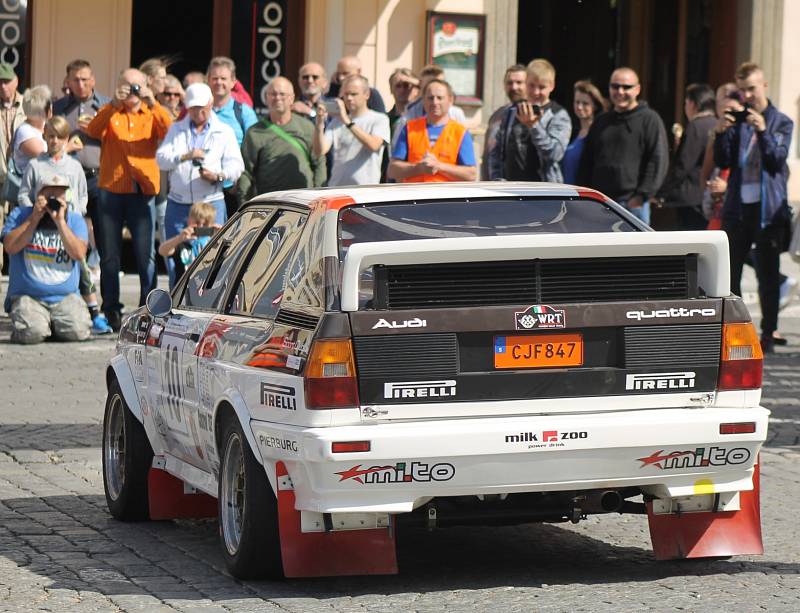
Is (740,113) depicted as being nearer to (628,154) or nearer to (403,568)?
(628,154)

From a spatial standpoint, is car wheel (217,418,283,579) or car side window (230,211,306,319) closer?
car wheel (217,418,283,579)

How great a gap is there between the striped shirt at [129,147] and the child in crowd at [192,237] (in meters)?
1.36

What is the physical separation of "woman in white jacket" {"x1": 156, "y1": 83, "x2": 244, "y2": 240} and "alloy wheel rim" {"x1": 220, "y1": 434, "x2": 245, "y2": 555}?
26.5 ft

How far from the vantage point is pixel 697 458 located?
21.8 feet

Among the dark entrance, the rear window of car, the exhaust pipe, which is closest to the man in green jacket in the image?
the dark entrance

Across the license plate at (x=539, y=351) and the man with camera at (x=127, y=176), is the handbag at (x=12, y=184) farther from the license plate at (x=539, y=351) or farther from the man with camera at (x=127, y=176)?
the license plate at (x=539, y=351)

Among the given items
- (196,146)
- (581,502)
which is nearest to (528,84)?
(196,146)

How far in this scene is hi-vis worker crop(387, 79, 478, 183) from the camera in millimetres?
13477

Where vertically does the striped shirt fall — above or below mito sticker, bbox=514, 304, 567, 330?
above

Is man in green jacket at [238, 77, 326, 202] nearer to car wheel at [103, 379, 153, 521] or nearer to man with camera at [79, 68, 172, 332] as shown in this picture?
man with camera at [79, 68, 172, 332]

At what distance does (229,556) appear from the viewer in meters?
6.90

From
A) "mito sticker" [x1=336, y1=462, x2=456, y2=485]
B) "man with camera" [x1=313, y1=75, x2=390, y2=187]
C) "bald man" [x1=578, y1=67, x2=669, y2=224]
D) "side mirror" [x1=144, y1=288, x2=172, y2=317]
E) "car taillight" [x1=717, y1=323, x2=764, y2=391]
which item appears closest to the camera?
"mito sticker" [x1=336, y1=462, x2=456, y2=485]

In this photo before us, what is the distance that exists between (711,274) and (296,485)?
1.65 metres

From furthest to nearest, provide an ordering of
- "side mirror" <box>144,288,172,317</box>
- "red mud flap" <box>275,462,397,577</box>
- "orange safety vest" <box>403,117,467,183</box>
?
"orange safety vest" <box>403,117,467,183</box>, "side mirror" <box>144,288,172,317</box>, "red mud flap" <box>275,462,397,577</box>
